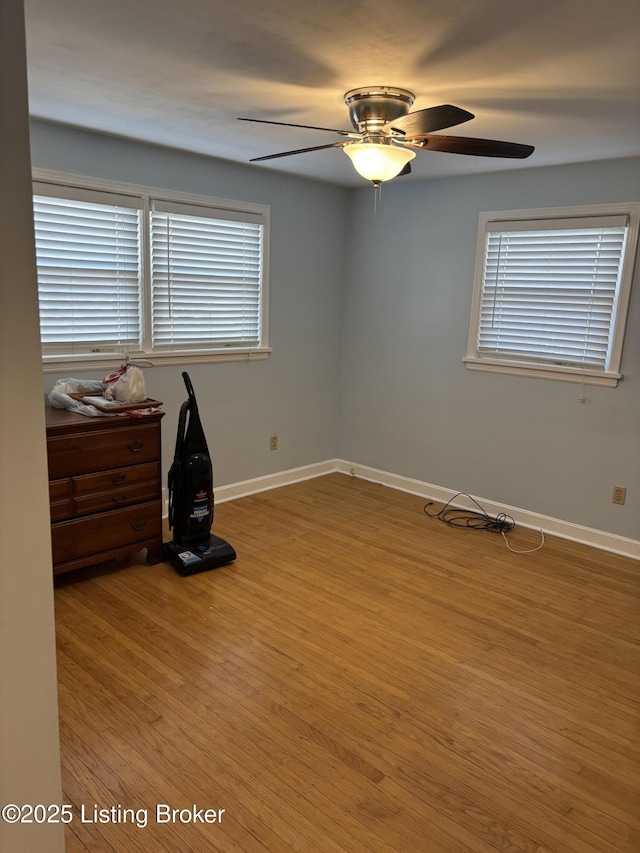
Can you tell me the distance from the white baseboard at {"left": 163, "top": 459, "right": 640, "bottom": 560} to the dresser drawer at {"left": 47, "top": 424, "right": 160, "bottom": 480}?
Answer: 124 centimetres

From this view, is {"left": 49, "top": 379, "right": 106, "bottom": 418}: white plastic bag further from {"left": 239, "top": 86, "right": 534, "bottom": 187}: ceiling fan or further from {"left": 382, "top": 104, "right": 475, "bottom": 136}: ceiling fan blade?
{"left": 382, "top": 104, "right": 475, "bottom": 136}: ceiling fan blade

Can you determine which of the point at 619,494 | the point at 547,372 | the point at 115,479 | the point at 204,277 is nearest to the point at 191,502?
the point at 115,479

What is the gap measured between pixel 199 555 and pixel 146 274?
182cm

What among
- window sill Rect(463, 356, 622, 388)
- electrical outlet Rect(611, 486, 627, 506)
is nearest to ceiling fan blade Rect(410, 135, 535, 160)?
window sill Rect(463, 356, 622, 388)

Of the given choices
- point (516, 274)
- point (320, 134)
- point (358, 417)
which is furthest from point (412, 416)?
point (320, 134)

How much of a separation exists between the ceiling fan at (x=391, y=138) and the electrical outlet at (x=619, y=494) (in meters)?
2.35

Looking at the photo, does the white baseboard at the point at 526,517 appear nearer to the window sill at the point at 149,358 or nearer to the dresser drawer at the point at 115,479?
the window sill at the point at 149,358

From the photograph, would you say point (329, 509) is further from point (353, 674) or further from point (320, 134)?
point (320, 134)

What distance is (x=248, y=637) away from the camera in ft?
9.44

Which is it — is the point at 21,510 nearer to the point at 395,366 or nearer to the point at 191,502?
the point at 191,502

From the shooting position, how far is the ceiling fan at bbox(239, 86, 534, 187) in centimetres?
237

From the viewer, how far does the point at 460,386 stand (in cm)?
464

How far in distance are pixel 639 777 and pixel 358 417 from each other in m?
3.58

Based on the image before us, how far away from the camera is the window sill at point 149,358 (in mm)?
3609
